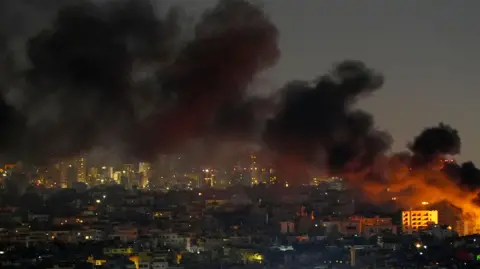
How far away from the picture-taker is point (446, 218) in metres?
23.7

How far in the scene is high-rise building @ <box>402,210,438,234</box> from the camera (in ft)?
77.9

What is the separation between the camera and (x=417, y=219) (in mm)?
24609

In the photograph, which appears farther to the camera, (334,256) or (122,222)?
(122,222)

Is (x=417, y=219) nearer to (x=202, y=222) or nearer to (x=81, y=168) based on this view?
(x=202, y=222)

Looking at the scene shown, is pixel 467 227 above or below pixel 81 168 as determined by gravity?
below

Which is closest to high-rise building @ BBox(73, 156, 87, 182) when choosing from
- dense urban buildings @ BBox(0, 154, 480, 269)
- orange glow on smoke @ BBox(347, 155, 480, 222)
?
dense urban buildings @ BBox(0, 154, 480, 269)

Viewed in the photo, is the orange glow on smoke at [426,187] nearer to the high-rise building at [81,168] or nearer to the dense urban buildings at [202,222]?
the dense urban buildings at [202,222]

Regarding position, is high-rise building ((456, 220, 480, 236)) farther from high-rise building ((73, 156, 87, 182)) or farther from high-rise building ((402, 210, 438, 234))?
high-rise building ((73, 156, 87, 182))

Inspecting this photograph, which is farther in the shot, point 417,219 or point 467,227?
point 417,219

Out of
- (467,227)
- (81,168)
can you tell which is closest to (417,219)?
(467,227)

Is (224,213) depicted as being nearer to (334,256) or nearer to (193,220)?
(193,220)

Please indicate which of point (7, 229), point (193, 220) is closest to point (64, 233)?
point (7, 229)

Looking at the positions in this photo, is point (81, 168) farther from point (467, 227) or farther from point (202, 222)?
point (467, 227)

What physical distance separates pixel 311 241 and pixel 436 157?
3.39 meters
